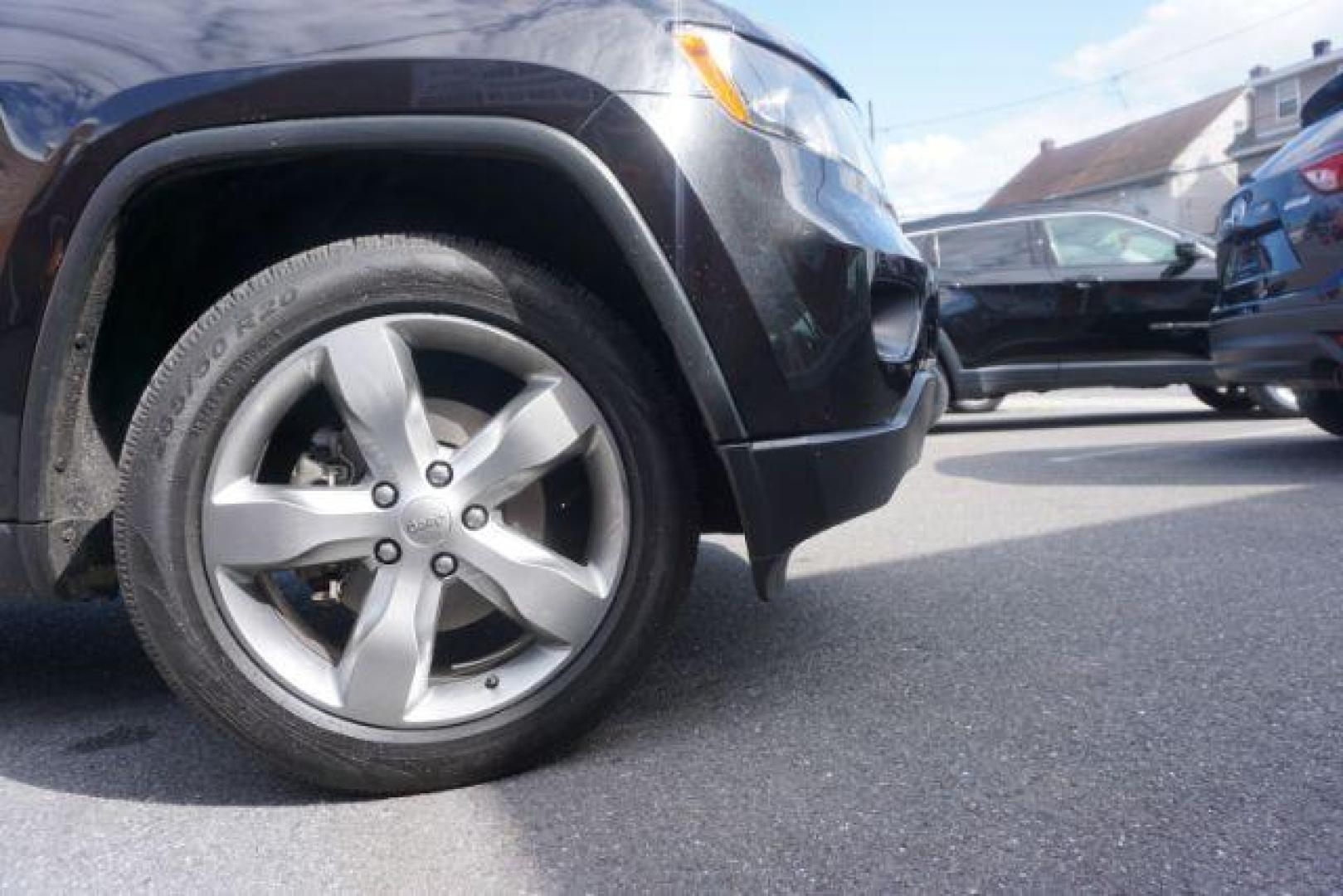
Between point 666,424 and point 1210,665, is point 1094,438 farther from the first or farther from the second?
point 666,424

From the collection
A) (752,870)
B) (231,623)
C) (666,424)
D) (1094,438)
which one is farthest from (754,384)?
(1094,438)

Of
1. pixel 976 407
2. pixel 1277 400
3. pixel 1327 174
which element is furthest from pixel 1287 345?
pixel 976 407

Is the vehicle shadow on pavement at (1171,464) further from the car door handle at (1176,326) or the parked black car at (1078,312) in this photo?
the car door handle at (1176,326)

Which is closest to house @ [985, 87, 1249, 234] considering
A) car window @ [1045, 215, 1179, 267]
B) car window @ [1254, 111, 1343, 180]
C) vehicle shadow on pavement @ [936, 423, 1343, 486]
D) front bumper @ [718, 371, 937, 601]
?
car window @ [1045, 215, 1179, 267]

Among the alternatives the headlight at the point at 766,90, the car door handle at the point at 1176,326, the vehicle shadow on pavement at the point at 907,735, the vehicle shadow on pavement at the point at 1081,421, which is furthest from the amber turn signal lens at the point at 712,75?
the vehicle shadow on pavement at the point at 1081,421

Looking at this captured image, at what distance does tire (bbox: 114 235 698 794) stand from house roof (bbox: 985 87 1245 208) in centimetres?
4193

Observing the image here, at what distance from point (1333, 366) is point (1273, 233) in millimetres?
661

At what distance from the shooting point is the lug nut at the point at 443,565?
1689 millimetres

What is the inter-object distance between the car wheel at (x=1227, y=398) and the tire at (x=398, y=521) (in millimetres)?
7157

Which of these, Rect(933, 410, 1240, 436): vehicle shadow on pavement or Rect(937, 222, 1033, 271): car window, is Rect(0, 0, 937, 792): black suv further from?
Rect(933, 410, 1240, 436): vehicle shadow on pavement

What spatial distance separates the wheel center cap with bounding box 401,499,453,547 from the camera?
1.67 m

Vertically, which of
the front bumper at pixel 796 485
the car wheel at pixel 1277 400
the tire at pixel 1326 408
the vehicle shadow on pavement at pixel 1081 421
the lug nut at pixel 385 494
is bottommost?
the vehicle shadow on pavement at pixel 1081 421

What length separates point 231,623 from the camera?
1668 millimetres

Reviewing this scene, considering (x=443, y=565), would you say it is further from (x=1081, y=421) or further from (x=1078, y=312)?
(x=1081, y=421)
